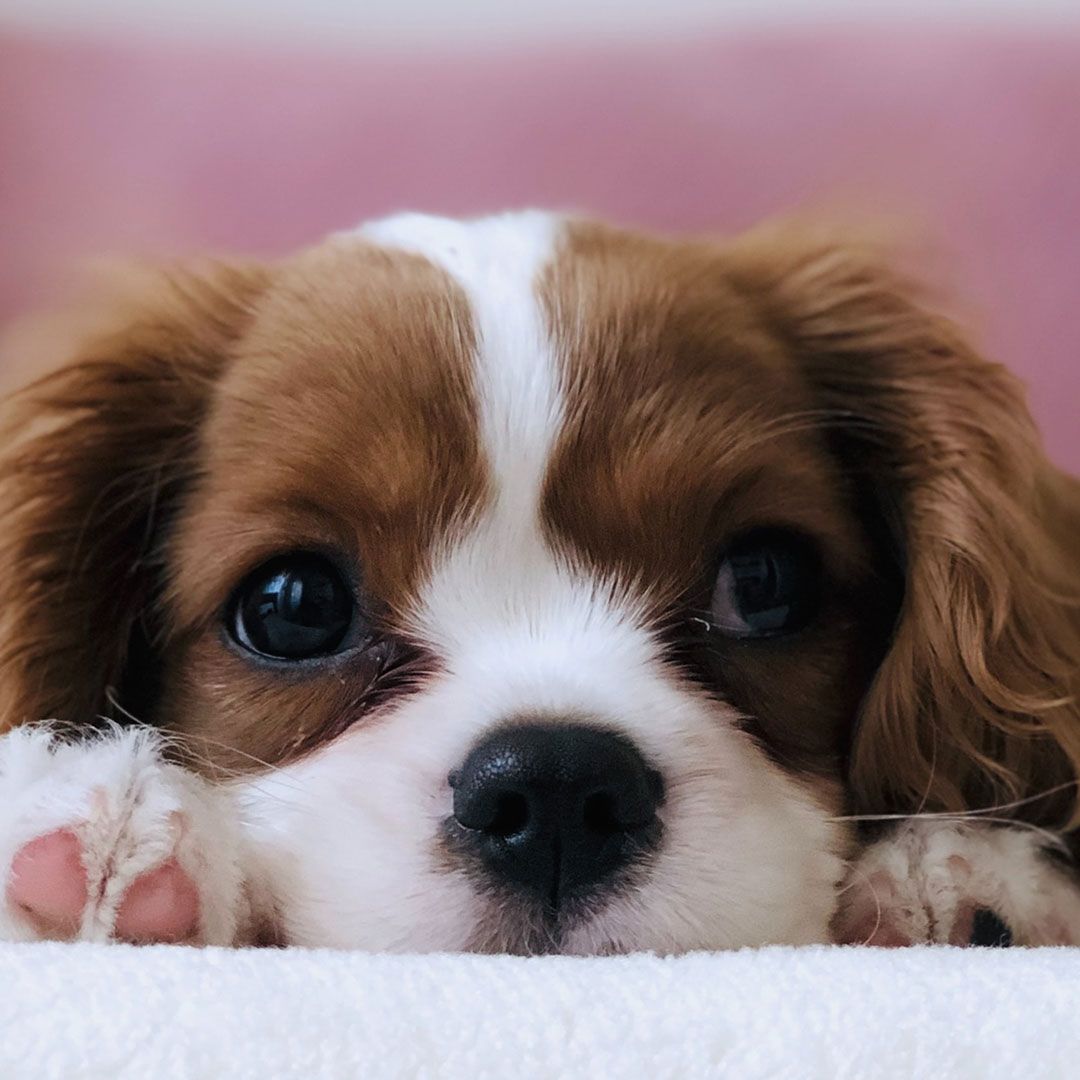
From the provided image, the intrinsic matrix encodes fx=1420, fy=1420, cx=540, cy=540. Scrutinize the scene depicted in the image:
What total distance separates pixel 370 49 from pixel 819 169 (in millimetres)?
853

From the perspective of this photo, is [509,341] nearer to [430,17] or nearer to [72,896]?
[72,896]

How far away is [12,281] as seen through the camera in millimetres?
2637

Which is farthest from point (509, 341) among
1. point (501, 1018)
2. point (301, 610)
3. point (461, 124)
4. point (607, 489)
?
point (461, 124)

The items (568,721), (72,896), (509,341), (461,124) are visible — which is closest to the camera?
(72,896)

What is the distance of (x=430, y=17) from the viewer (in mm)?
2650

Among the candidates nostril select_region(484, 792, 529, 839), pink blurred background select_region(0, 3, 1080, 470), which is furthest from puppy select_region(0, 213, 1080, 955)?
pink blurred background select_region(0, 3, 1080, 470)

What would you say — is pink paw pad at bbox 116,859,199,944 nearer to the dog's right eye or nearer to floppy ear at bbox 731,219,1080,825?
the dog's right eye

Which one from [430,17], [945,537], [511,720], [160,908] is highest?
[430,17]

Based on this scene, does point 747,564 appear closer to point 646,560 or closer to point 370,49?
point 646,560

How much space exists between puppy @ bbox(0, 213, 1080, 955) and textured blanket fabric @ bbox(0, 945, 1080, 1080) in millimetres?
172

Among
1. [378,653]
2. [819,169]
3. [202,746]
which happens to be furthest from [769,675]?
[819,169]

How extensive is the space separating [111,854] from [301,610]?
320 millimetres

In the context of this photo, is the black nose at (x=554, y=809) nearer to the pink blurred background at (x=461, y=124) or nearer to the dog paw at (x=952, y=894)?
the dog paw at (x=952, y=894)

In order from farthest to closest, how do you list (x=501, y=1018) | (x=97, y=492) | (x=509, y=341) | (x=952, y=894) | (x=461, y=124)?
(x=461, y=124) → (x=97, y=492) → (x=509, y=341) → (x=952, y=894) → (x=501, y=1018)
